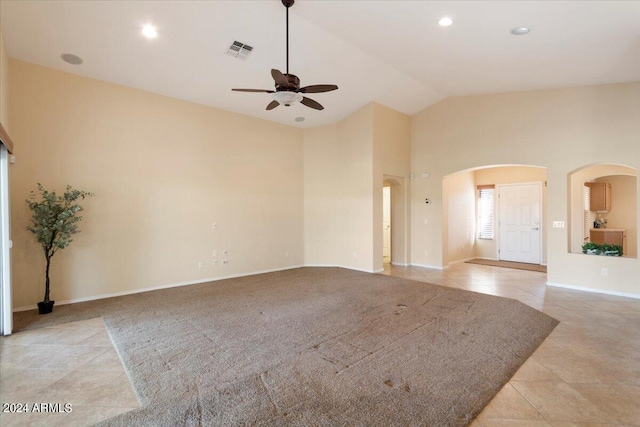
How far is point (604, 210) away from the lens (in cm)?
707

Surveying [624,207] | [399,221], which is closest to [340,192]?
[399,221]

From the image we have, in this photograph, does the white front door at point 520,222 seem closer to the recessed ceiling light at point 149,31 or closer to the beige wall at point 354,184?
the beige wall at point 354,184

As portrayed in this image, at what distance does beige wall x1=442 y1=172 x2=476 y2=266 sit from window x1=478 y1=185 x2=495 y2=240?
185 mm

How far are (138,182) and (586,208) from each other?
9747mm

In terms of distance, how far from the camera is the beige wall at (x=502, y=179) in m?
7.86

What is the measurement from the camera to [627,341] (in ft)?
10.7

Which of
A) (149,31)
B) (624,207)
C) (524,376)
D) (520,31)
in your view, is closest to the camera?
(524,376)

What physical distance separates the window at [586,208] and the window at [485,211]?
208 centimetres

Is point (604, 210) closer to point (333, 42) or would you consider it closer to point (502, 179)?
point (502, 179)

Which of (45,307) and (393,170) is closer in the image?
(45,307)

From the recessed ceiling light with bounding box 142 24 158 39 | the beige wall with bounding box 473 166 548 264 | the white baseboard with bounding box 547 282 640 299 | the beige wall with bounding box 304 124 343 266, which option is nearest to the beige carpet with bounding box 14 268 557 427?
the white baseboard with bounding box 547 282 640 299

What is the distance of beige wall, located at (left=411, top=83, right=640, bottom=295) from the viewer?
501cm

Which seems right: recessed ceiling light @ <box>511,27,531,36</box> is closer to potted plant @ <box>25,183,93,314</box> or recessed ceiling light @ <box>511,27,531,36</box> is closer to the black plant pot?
potted plant @ <box>25,183,93,314</box>

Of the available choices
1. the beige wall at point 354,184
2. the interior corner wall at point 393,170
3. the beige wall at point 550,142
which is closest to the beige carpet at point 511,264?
the beige wall at point 550,142
